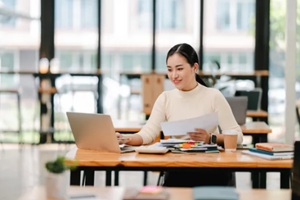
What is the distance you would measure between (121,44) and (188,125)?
6201 millimetres

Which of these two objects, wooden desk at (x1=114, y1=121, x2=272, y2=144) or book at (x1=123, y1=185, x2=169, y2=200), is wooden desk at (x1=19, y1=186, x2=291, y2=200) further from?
wooden desk at (x1=114, y1=121, x2=272, y2=144)

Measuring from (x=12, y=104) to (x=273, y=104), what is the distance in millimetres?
3861

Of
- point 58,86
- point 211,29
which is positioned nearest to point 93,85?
point 58,86

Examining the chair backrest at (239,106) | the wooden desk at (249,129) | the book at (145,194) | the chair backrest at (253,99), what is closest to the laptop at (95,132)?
the book at (145,194)

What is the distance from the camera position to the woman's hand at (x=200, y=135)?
11.0 feet

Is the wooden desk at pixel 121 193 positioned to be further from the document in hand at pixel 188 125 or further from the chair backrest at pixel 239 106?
the chair backrest at pixel 239 106

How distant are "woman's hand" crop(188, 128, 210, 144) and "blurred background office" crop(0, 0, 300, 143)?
5.73 metres

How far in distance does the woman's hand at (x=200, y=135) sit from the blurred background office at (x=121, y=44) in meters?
5.73

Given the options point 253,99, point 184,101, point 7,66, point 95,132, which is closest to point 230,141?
point 184,101

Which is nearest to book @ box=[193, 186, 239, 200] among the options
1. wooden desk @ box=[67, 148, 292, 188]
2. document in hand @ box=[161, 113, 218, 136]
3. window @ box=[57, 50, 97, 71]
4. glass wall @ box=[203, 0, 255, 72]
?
wooden desk @ box=[67, 148, 292, 188]

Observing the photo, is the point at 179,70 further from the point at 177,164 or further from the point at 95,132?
the point at 177,164

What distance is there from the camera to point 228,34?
30.7 ft

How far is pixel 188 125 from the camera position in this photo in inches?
132

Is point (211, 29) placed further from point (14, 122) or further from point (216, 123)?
point (216, 123)
